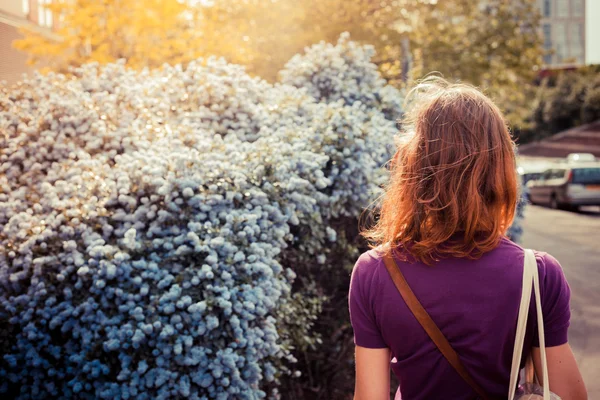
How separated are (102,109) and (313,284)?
1.91 meters

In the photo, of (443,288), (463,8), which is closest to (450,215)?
(443,288)

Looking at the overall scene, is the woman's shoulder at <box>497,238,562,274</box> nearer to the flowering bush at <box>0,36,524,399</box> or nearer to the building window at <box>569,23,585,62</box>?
the flowering bush at <box>0,36,524,399</box>

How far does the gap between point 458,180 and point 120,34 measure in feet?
44.8

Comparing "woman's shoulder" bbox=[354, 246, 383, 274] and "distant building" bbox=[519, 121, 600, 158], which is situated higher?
"woman's shoulder" bbox=[354, 246, 383, 274]

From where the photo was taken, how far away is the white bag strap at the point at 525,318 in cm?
168

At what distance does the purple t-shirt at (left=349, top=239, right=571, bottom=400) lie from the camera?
5.61ft

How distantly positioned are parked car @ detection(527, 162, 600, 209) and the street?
15.7 inches

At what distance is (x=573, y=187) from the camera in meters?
21.1

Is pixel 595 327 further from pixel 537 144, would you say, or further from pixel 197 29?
pixel 537 144

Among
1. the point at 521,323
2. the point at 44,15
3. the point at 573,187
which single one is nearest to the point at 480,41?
the point at 573,187

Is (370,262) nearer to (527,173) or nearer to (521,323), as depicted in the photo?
(521,323)

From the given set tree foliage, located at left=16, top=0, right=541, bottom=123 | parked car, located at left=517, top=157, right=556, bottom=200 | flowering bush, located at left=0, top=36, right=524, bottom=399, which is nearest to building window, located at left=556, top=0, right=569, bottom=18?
parked car, located at left=517, top=157, right=556, bottom=200

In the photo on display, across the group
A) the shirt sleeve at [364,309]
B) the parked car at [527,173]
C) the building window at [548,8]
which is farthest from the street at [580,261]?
the building window at [548,8]

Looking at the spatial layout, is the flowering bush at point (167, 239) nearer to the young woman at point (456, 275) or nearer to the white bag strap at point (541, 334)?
the young woman at point (456, 275)
